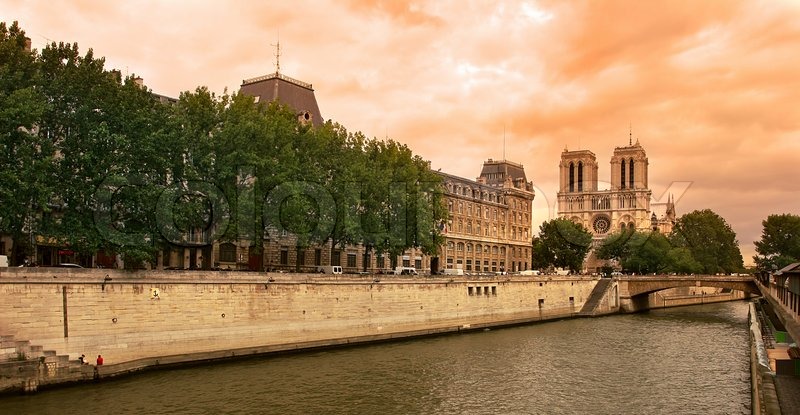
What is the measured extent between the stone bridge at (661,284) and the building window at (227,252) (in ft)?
175

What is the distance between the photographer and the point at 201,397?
105ft

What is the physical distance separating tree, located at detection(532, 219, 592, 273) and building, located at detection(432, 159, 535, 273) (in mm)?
4051

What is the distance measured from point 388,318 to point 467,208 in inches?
1741

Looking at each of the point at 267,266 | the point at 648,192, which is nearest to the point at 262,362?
the point at 267,266

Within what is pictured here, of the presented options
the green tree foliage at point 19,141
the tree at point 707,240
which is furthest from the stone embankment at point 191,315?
the tree at point 707,240

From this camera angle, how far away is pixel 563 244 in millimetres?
109000

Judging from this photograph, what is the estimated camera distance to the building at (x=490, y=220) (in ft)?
310

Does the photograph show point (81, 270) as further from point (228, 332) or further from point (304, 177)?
point (304, 177)

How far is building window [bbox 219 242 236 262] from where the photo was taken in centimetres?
6272

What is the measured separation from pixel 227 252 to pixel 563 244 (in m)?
62.7

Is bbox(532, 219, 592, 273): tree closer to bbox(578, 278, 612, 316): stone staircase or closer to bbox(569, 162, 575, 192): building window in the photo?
bbox(578, 278, 612, 316): stone staircase

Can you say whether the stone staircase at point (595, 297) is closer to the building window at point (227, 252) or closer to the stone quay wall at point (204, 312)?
the stone quay wall at point (204, 312)

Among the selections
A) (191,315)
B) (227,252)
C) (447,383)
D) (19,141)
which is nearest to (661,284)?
(227,252)

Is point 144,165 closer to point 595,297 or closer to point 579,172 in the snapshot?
point 595,297
